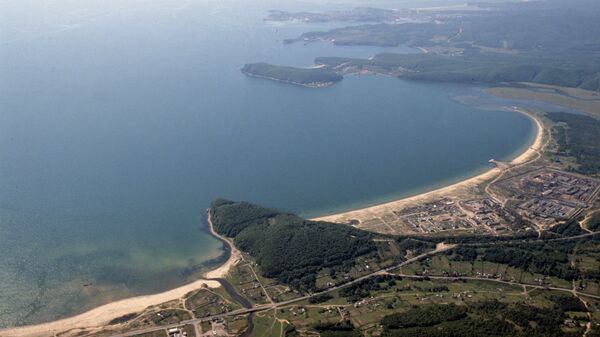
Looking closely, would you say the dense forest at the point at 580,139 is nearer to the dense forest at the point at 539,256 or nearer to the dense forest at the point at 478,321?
the dense forest at the point at 539,256

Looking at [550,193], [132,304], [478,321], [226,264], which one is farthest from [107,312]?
[550,193]

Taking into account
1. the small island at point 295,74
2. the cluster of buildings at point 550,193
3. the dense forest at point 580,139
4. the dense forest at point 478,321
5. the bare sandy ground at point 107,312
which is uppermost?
the small island at point 295,74

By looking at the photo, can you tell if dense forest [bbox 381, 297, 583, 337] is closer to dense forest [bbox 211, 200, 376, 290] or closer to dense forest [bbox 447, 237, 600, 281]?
dense forest [bbox 447, 237, 600, 281]

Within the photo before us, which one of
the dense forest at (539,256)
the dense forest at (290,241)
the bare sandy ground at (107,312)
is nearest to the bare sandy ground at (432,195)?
the dense forest at (290,241)

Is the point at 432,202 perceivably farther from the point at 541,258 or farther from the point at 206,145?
the point at 206,145

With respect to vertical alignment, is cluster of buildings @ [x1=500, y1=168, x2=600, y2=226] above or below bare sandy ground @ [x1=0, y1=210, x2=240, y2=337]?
above

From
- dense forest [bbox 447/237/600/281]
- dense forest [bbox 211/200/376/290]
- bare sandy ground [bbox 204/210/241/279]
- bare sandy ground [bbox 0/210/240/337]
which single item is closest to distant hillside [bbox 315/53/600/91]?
dense forest [bbox 447/237/600/281]
